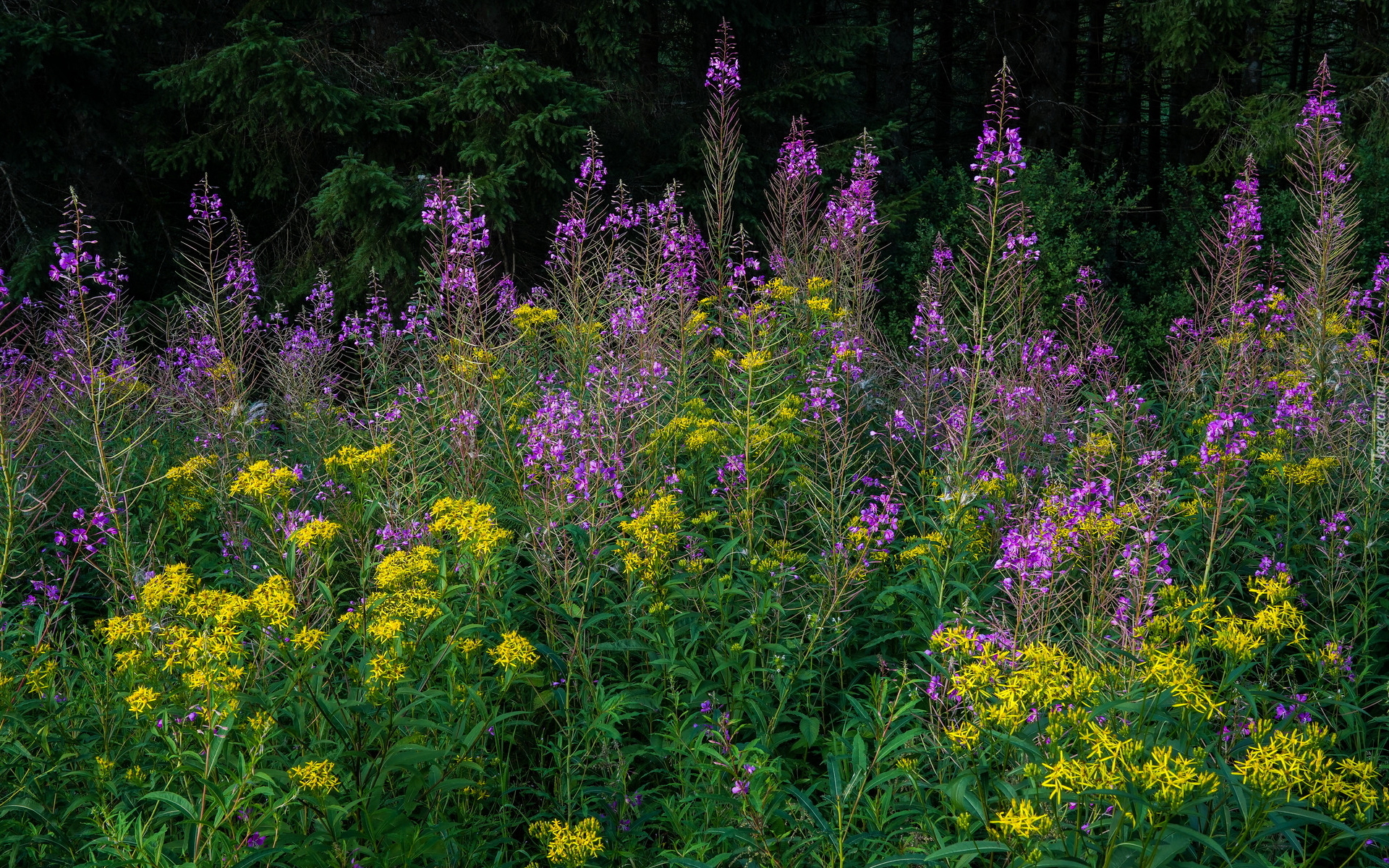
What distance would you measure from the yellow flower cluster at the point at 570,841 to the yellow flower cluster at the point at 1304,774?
1.46 metres

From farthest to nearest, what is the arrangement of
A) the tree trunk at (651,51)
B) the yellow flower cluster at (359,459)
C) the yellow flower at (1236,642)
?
the tree trunk at (651,51)
the yellow flower cluster at (359,459)
the yellow flower at (1236,642)

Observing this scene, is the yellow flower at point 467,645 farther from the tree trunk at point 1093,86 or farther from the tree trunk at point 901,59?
the tree trunk at point 1093,86

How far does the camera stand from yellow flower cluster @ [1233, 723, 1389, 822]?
5.67ft

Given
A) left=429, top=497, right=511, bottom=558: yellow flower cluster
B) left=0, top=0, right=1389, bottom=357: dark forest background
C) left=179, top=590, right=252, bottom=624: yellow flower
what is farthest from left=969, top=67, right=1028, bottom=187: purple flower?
left=0, top=0, right=1389, bottom=357: dark forest background

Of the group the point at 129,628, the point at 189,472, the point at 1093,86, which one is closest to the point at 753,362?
the point at 129,628

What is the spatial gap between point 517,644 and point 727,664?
846 millimetres

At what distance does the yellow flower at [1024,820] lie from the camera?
185 centimetres

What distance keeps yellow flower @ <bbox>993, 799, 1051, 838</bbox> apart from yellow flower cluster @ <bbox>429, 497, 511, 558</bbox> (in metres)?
1.56

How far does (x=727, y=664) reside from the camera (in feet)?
10.2

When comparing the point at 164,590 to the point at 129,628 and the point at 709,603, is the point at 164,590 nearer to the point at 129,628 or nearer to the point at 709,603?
the point at 129,628

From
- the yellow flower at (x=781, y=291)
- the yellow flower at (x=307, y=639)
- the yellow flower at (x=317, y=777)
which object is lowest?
the yellow flower at (x=317, y=777)

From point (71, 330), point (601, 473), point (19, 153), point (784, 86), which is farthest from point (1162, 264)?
point (19, 153)

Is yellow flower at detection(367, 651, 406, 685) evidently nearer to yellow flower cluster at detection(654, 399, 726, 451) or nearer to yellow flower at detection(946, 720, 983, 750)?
yellow flower at detection(946, 720, 983, 750)

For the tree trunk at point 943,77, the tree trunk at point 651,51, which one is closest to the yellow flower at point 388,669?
the tree trunk at point 651,51
